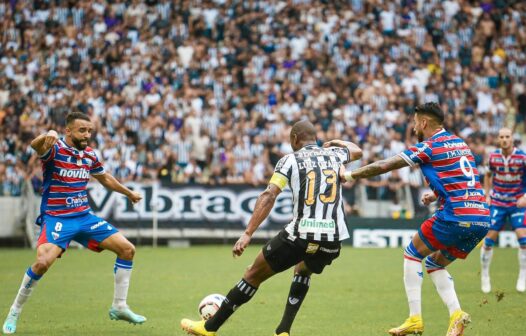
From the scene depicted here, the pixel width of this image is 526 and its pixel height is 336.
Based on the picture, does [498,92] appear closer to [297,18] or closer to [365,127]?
[365,127]

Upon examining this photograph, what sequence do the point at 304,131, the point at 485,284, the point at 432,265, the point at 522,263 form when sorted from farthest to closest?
the point at 522,263, the point at 485,284, the point at 432,265, the point at 304,131

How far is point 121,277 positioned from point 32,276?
3.79 ft

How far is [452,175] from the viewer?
32.1 ft

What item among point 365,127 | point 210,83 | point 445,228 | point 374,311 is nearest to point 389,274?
point 374,311

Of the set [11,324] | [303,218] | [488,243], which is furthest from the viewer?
[488,243]

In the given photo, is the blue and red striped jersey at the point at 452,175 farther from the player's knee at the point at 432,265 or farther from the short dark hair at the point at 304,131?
the short dark hair at the point at 304,131

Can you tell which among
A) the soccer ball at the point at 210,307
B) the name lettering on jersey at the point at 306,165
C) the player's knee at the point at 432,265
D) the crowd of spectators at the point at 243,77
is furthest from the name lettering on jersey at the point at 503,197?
the crowd of spectators at the point at 243,77

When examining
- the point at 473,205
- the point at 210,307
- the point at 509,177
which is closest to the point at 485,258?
the point at 509,177

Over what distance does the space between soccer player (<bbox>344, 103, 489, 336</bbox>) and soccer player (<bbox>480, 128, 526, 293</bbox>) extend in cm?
517

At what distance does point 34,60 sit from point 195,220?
8.98 m

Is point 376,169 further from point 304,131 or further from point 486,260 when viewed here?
point 486,260

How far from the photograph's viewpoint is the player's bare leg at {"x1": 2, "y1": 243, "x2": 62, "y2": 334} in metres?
10.8

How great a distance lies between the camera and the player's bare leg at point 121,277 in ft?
37.0

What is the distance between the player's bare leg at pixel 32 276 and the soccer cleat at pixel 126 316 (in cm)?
109
